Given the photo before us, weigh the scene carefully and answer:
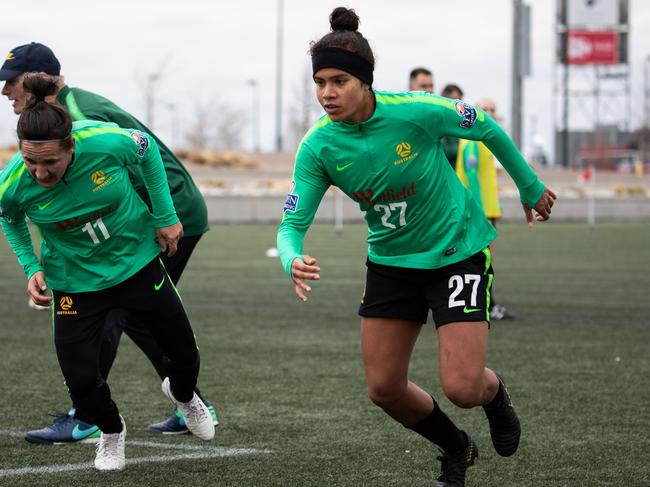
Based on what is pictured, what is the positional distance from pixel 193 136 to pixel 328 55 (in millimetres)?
74140

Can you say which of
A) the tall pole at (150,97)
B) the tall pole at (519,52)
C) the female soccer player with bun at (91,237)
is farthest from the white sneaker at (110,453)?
the tall pole at (150,97)

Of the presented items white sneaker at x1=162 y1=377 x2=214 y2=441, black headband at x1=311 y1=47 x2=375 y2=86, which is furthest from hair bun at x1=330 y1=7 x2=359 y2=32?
white sneaker at x1=162 y1=377 x2=214 y2=441

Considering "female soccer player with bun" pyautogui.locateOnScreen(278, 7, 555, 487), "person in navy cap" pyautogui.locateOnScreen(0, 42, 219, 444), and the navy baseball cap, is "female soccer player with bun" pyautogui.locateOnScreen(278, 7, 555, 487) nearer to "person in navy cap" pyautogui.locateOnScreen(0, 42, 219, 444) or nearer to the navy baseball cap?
"person in navy cap" pyautogui.locateOnScreen(0, 42, 219, 444)

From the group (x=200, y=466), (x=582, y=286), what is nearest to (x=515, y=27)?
(x=582, y=286)

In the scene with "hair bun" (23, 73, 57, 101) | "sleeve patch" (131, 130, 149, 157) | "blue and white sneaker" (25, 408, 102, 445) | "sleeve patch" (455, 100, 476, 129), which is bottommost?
"blue and white sneaker" (25, 408, 102, 445)

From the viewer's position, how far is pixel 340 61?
16.1 ft

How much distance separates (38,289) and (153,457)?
116 centimetres

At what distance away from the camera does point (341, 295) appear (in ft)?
49.6

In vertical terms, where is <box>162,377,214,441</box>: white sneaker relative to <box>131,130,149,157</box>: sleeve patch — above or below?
below

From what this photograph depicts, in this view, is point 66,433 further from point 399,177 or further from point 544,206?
point 544,206

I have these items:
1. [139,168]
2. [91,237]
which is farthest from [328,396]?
[91,237]

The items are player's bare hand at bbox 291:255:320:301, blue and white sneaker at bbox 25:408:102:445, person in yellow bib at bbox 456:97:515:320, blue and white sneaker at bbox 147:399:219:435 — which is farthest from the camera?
person in yellow bib at bbox 456:97:515:320

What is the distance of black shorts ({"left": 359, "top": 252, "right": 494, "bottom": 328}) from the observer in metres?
5.15

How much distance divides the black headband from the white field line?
2.27 m
